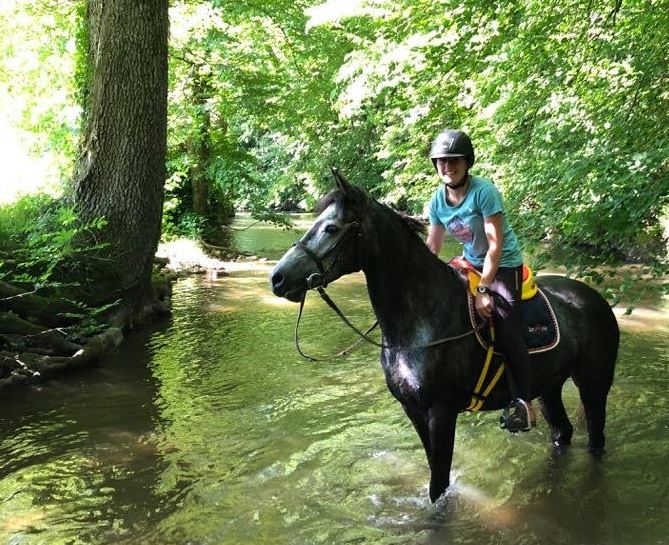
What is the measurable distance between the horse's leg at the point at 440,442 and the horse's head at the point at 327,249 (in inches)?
45.2

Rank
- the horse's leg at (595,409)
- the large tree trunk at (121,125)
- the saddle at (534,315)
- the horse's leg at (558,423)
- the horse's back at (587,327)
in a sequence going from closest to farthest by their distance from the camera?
the saddle at (534,315) → the horse's back at (587,327) → the horse's leg at (595,409) → the horse's leg at (558,423) → the large tree trunk at (121,125)

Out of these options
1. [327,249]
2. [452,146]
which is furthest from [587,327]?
→ [327,249]

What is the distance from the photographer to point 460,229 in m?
4.04

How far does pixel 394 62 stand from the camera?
309 inches

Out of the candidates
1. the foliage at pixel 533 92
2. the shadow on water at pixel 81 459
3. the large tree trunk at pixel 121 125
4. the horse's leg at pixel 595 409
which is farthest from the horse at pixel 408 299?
the large tree trunk at pixel 121 125

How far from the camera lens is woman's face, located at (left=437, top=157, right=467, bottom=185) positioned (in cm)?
376

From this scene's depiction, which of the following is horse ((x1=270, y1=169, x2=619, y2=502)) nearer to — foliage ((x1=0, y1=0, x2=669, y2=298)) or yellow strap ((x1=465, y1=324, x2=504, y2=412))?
yellow strap ((x1=465, y1=324, x2=504, y2=412))

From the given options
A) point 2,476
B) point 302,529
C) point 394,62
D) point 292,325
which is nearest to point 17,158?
point 292,325

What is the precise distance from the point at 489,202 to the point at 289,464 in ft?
9.34

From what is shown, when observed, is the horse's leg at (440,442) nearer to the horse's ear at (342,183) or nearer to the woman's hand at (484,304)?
the woman's hand at (484,304)

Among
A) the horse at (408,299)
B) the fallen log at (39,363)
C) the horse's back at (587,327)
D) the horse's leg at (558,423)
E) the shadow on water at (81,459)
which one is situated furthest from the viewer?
the fallen log at (39,363)

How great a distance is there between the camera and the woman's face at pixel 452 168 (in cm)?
376

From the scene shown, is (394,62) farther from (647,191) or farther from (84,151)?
(84,151)

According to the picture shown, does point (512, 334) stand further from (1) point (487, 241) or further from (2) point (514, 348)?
(1) point (487, 241)
